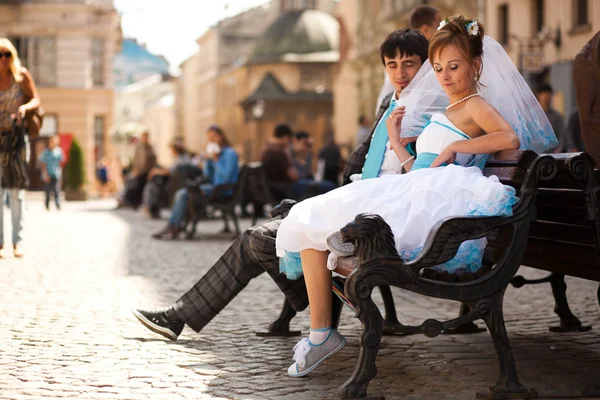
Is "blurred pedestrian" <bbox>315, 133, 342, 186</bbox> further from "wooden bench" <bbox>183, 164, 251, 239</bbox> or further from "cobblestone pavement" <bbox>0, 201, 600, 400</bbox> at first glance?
"cobblestone pavement" <bbox>0, 201, 600, 400</bbox>

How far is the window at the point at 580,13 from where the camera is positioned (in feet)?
89.0

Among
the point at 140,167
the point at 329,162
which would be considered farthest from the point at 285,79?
the point at 329,162

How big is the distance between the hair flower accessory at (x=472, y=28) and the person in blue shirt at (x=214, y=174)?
1094 centimetres

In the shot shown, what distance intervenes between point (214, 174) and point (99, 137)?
43.8 meters

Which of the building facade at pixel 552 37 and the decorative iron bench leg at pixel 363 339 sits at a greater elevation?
the building facade at pixel 552 37

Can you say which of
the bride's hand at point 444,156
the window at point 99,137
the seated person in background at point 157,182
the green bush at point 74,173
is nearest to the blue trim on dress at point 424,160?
the bride's hand at point 444,156

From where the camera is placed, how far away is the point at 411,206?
4.99m

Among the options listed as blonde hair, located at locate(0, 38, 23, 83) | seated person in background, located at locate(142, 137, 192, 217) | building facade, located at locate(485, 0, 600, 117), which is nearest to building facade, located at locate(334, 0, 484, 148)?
building facade, located at locate(485, 0, 600, 117)

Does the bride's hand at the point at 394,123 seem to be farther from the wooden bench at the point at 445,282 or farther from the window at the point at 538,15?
the window at the point at 538,15

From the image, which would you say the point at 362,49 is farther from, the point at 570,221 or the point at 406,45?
the point at 570,221

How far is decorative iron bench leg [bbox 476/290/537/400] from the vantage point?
4840mm

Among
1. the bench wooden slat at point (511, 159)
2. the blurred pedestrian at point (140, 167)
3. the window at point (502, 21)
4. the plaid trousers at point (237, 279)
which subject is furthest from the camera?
the window at point (502, 21)

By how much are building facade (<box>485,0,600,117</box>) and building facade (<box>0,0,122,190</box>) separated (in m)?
30.9

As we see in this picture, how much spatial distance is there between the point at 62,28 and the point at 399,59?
53651 millimetres
